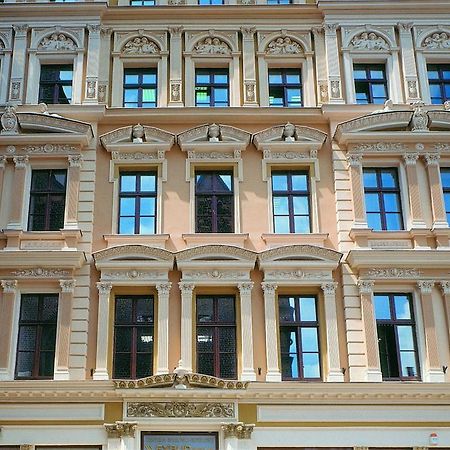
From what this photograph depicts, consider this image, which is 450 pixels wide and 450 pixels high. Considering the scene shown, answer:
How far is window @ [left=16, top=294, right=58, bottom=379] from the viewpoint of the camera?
19188 millimetres

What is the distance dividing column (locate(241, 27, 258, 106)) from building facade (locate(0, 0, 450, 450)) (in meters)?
0.07

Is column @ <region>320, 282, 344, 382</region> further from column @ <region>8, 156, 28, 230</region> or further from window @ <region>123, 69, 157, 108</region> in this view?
column @ <region>8, 156, 28, 230</region>

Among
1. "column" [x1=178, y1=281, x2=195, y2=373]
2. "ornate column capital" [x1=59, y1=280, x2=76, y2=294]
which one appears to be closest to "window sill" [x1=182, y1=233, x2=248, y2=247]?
"column" [x1=178, y1=281, x2=195, y2=373]

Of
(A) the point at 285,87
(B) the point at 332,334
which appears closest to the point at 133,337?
(B) the point at 332,334

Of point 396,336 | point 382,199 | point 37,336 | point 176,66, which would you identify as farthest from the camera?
point 176,66

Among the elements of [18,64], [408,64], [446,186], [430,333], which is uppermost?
[18,64]

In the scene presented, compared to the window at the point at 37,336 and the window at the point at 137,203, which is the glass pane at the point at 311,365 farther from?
the window at the point at 37,336

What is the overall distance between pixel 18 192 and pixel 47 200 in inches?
31.4

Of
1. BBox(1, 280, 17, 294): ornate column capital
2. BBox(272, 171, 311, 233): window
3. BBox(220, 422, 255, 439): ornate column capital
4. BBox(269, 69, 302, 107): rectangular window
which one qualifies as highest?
BBox(269, 69, 302, 107): rectangular window

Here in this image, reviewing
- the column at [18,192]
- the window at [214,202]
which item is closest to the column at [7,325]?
the column at [18,192]

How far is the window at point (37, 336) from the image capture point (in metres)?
19.2

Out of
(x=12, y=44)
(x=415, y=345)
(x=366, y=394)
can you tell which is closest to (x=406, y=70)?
(x=415, y=345)

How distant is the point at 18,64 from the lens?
73.9 ft

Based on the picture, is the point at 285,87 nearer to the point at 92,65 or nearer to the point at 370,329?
the point at 92,65
